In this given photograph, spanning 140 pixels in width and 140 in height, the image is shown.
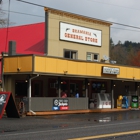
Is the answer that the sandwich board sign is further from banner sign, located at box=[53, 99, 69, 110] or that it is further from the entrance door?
the entrance door

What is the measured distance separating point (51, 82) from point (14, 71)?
5526 mm

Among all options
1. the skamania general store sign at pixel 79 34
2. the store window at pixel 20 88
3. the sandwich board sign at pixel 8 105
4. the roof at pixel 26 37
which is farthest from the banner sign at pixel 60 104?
the sandwich board sign at pixel 8 105

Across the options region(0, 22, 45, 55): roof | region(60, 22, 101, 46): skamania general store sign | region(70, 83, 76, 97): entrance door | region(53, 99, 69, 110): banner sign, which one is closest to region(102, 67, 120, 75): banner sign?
region(70, 83, 76, 97): entrance door

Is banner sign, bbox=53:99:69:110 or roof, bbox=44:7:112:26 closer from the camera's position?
banner sign, bbox=53:99:69:110

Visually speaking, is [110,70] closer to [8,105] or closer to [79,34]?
[79,34]

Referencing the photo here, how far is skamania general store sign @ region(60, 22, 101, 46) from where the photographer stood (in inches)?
1291

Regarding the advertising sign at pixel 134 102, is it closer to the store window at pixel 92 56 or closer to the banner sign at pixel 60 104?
the store window at pixel 92 56

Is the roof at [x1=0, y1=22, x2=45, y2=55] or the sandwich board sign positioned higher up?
the roof at [x1=0, y1=22, x2=45, y2=55]

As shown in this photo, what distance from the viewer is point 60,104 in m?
28.4

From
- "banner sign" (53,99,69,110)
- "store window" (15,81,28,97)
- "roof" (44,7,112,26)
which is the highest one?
"roof" (44,7,112,26)

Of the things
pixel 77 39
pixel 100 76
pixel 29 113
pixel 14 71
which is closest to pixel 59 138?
pixel 29 113

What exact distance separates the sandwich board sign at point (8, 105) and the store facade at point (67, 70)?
4931 mm

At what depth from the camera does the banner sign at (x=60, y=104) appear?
2798 cm

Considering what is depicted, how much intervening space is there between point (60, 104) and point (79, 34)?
858cm
